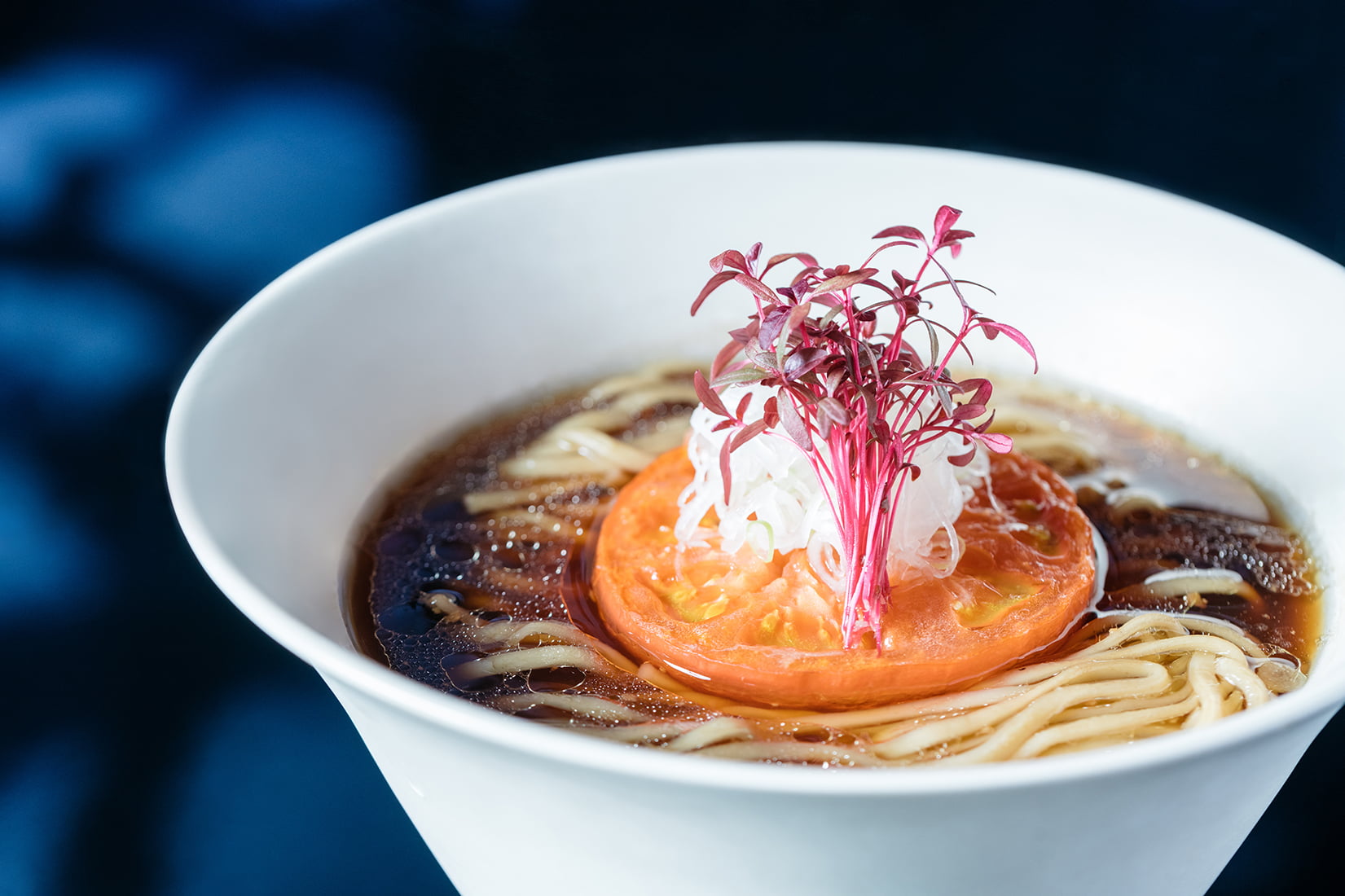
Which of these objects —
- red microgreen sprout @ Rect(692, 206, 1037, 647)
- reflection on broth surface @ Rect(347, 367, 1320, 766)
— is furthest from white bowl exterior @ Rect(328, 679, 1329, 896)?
red microgreen sprout @ Rect(692, 206, 1037, 647)

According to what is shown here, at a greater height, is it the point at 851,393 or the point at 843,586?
the point at 851,393

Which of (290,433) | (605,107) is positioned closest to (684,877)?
(290,433)

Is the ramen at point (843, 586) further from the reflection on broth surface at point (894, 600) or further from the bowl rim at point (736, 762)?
the bowl rim at point (736, 762)

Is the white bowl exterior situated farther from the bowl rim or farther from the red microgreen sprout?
the red microgreen sprout

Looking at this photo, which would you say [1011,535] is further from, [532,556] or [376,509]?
[376,509]

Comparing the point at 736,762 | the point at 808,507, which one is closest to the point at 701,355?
the point at 808,507

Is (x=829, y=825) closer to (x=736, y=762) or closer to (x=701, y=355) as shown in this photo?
(x=736, y=762)

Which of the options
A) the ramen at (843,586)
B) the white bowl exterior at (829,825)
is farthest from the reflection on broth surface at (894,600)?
the white bowl exterior at (829,825)
